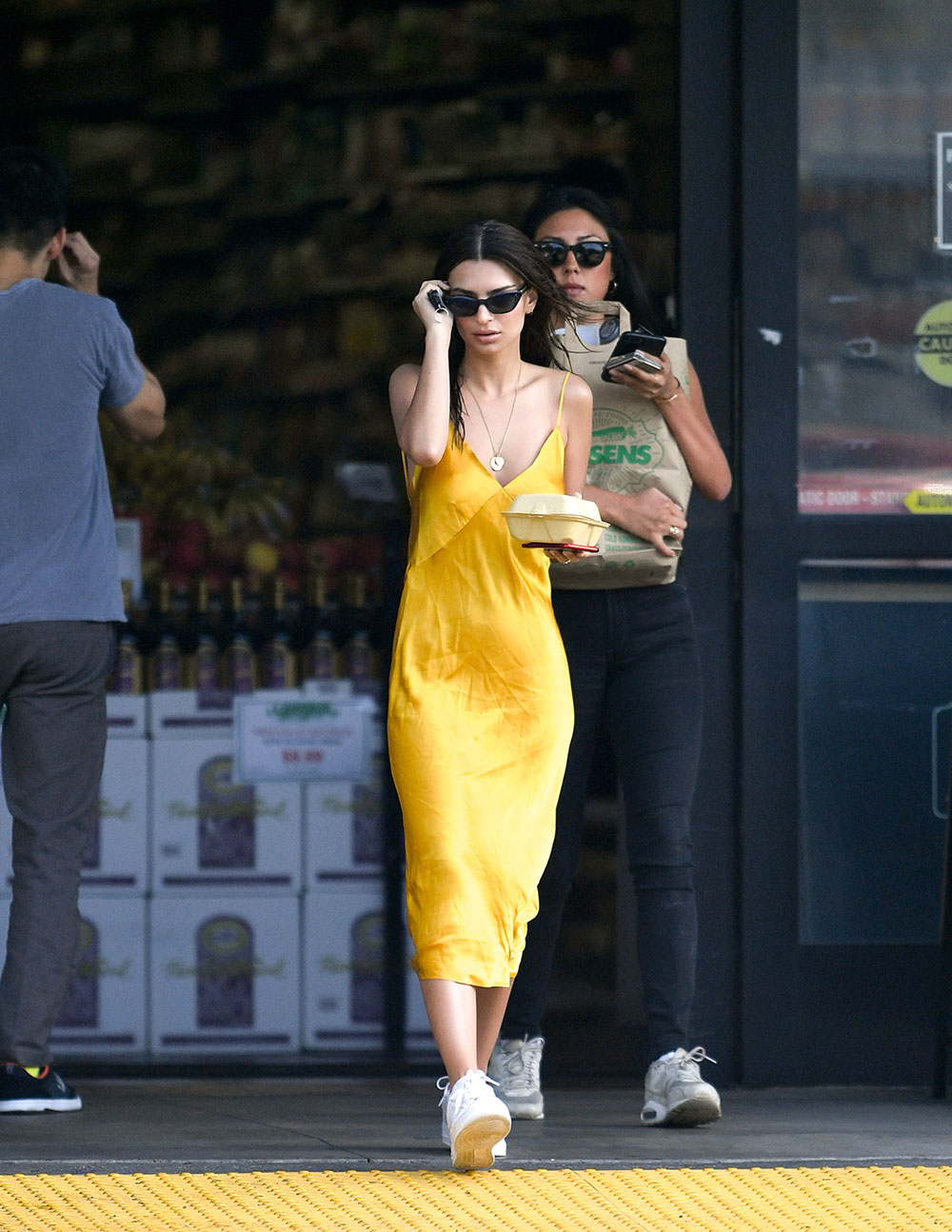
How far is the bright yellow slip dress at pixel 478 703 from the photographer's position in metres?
3.18

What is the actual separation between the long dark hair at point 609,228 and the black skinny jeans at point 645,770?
573 mm

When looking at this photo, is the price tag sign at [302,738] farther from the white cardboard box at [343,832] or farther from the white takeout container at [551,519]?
the white takeout container at [551,519]

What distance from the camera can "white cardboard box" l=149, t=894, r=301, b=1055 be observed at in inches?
190

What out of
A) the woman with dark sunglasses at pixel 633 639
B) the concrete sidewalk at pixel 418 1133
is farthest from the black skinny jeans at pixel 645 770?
the concrete sidewalk at pixel 418 1133

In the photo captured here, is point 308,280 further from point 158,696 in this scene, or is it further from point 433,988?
point 433,988

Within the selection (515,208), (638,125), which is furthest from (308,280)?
(638,125)

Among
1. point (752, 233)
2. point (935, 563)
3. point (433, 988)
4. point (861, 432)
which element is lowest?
point (433, 988)

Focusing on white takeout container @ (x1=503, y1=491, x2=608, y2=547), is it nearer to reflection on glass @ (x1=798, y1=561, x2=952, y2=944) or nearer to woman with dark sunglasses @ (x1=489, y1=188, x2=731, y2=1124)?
woman with dark sunglasses @ (x1=489, y1=188, x2=731, y2=1124)

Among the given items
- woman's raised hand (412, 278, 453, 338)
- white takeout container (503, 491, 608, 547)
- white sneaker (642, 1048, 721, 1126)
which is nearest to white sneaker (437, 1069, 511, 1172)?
white sneaker (642, 1048, 721, 1126)

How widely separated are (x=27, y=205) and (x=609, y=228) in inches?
44.3

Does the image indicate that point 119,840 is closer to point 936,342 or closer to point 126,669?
point 126,669

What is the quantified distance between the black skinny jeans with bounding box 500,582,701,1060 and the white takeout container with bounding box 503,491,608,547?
1.81 ft

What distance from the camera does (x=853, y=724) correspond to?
164 inches

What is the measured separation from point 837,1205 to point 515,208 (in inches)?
152
